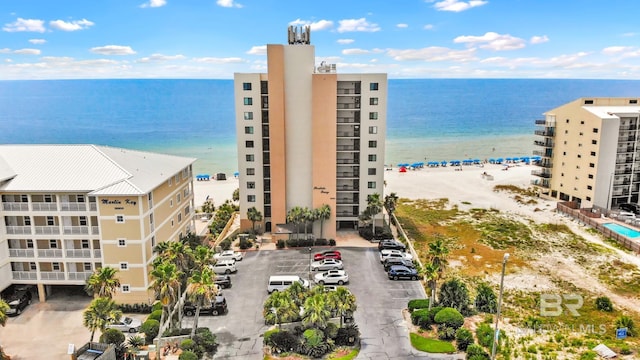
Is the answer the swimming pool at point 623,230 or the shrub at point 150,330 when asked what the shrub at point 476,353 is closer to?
the shrub at point 150,330

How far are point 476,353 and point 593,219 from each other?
4067 centimetres

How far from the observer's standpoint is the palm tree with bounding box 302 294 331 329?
29.6 meters

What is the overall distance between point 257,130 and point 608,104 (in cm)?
5220

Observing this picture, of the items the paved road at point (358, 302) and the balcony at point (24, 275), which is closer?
the paved road at point (358, 302)

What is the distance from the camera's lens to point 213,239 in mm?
53062

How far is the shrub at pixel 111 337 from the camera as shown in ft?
98.9

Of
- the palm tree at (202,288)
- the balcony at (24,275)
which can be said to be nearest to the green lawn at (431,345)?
the palm tree at (202,288)

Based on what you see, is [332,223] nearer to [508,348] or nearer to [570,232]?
A: [508,348]

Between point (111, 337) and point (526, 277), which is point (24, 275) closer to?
point (111, 337)

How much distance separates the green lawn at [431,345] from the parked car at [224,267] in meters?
19.4

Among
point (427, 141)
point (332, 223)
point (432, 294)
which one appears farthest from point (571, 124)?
point (427, 141)

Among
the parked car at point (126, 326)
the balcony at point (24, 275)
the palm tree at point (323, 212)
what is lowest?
the parked car at point (126, 326)

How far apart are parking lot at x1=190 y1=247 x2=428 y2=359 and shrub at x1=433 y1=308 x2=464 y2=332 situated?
8.68 feet

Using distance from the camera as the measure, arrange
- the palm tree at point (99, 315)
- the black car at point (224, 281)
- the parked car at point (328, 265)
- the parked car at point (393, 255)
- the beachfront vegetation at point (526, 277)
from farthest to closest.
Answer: the parked car at point (393, 255) < the parked car at point (328, 265) < the black car at point (224, 281) < the beachfront vegetation at point (526, 277) < the palm tree at point (99, 315)
